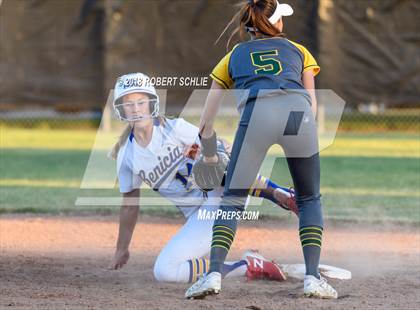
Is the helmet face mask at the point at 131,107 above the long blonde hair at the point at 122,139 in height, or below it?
above

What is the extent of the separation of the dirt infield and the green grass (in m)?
0.75

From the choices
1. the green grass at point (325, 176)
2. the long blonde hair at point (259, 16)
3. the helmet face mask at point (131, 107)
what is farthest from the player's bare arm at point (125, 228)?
the green grass at point (325, 176)

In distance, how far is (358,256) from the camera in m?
6.56

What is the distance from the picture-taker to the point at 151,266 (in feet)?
20.4

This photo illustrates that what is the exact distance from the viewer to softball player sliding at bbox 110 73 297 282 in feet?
18.2

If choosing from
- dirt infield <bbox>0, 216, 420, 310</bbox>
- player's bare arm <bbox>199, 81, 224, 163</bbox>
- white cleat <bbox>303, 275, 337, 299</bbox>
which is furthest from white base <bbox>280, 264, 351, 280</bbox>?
player's bare arm <bbox>199, 81, 224, 163</bbox>

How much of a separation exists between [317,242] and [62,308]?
1485mm

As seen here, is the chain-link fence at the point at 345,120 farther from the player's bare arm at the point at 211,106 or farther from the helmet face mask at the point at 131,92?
the player's bare arm at the point at 211,106

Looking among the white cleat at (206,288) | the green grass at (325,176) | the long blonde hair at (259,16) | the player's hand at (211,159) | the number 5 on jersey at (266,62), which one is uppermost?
the long blonde hair at (259,16)

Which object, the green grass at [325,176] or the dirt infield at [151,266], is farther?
the green grass at [325,176]

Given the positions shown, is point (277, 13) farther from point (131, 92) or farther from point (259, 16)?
point (131, 92)

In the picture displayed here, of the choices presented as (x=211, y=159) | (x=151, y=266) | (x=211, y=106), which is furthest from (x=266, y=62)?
(x=151, y=266)

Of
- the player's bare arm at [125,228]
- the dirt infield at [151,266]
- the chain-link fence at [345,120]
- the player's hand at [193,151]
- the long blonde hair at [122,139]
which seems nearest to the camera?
the dirt infield at [151,266]

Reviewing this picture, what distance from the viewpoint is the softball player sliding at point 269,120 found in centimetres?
476
